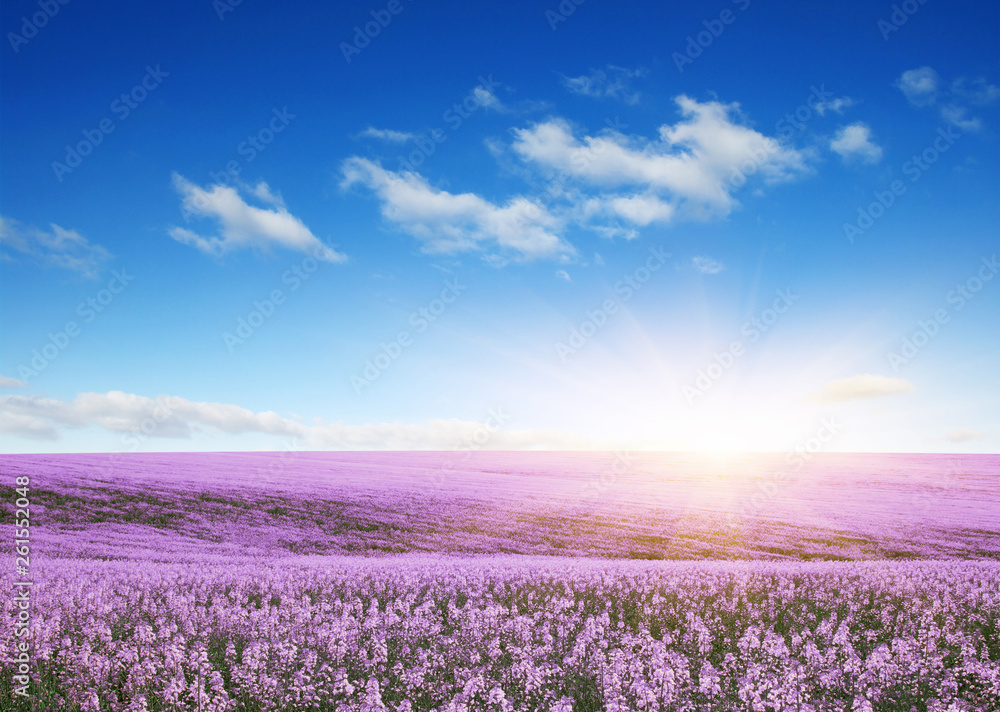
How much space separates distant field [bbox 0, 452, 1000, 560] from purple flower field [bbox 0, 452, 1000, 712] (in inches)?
6.4

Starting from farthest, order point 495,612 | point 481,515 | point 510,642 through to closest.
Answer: point 481,515
point 495,612
point 510,642

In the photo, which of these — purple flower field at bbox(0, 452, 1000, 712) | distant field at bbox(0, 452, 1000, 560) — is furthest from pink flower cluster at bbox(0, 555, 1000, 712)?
distant field at bbox(0, 452, 1000, 560)

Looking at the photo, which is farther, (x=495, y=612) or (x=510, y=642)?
(x=495, y=612)

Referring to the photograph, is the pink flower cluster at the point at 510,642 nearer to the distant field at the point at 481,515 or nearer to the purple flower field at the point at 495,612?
the purple flower field at the point at 495,612

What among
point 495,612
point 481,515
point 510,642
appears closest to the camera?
point 510,642

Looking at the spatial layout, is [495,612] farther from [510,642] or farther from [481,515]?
[481,515]

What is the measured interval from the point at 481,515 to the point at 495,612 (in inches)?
681

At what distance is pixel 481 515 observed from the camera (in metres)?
24.0

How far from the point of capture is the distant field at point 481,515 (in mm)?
19234

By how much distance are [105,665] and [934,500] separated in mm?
38114

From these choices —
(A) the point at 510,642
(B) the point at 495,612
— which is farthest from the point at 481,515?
(A) the point at 510,642

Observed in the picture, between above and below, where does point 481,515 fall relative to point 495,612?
below

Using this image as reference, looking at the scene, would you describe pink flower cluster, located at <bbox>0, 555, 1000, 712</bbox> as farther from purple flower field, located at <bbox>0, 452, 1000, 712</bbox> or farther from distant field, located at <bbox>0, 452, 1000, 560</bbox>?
distant field, located at <bbox>0, 452, 1000, 560</bbox>

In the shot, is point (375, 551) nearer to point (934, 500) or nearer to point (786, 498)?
point (786, 498)
